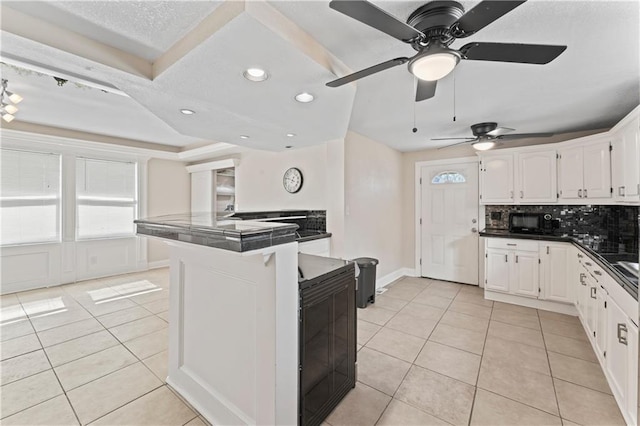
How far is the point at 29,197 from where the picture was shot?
166 inches

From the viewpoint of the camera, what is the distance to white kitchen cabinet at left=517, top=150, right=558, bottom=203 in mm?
Result: 3586

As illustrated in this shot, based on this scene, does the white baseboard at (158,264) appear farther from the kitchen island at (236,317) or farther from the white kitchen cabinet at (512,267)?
the white kitchen cabinet at (512,267)

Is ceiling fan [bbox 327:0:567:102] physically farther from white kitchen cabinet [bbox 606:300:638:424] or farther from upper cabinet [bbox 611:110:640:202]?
upper cabinet [bbox 611:110:640:202]

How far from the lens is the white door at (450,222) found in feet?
14.9

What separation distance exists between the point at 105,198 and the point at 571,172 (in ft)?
25.1

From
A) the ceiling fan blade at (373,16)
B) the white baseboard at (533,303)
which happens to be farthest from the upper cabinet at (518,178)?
the ceiling fan blade at (373,16)

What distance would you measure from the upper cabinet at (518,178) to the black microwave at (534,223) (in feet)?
1.18

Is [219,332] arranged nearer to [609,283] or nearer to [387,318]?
[387,318]

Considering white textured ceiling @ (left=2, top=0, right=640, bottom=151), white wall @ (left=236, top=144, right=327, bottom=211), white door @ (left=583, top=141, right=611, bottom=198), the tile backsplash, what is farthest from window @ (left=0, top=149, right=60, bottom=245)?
white door @ (left=583, top=141, right=611, bottom=198)

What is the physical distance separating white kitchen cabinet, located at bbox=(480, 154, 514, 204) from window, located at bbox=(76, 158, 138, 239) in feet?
21.5

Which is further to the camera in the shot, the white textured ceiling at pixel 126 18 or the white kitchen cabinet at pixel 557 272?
the white kitchen cabinet at pixel 557 272

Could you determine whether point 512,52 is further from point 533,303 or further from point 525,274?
point 533,303

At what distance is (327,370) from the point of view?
171 cm

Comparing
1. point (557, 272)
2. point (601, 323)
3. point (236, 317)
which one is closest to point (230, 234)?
point (236, 317)
